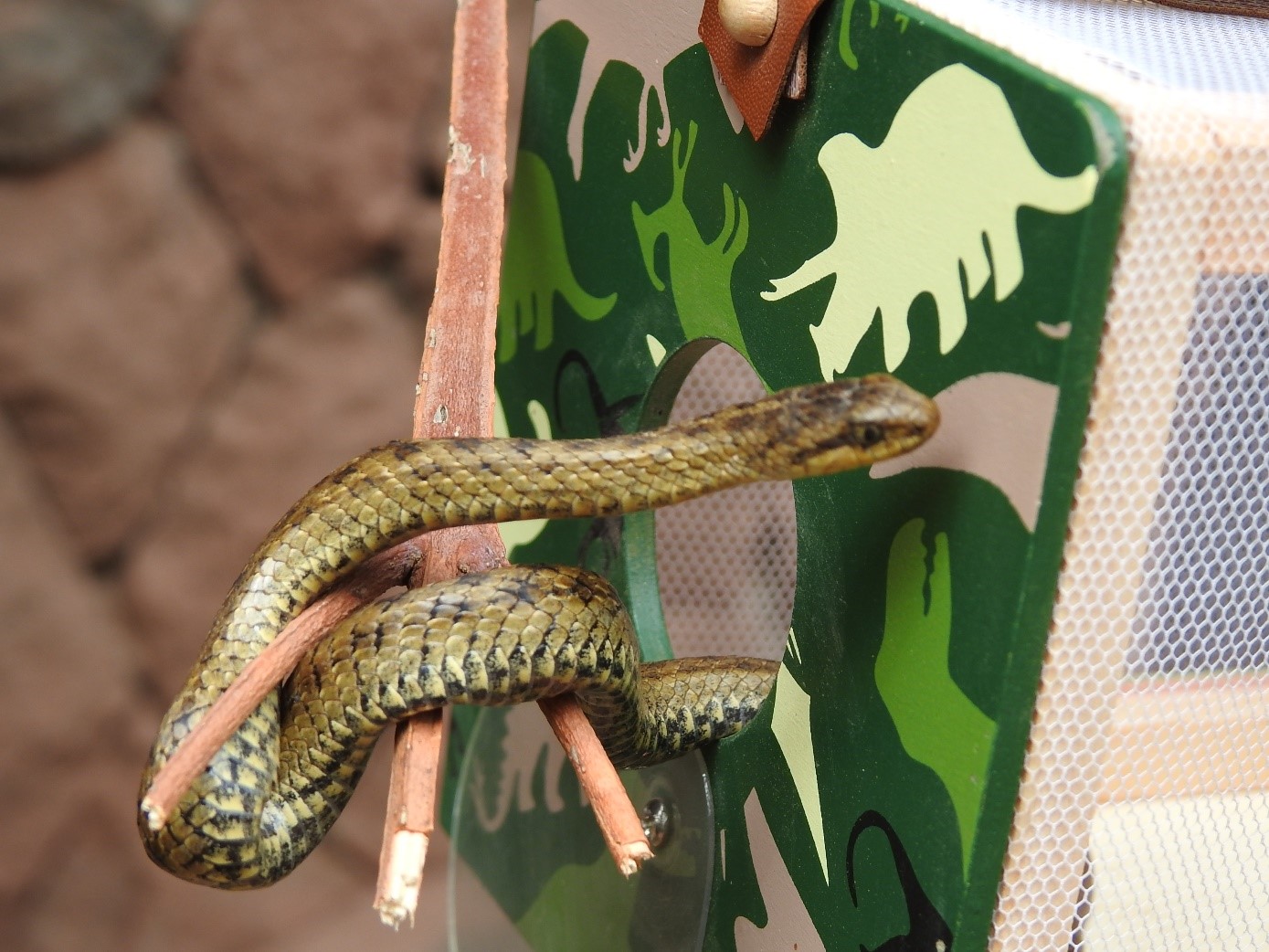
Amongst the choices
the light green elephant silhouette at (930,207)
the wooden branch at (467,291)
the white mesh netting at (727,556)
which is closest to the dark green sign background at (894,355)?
the light green elephant silhouette at (930,207)

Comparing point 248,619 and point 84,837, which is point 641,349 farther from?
point 84,837

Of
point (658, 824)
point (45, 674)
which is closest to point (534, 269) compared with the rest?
point (658, 824)

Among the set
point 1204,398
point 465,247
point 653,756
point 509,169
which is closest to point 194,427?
point 509,169

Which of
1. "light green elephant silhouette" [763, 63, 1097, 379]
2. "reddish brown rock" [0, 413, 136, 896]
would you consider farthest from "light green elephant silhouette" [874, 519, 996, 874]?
"reddish brown rock" [0, 413, 136, 896]

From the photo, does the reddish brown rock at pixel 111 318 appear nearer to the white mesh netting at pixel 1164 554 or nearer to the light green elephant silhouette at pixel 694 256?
the light green elephant silhouette at pixel 694 256

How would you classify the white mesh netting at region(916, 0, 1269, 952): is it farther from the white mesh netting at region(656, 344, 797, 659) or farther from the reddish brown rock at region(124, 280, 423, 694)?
the reddish brown rock at region(124, 280, 423, 694)

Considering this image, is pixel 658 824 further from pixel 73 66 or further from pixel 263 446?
pixel 73 66
